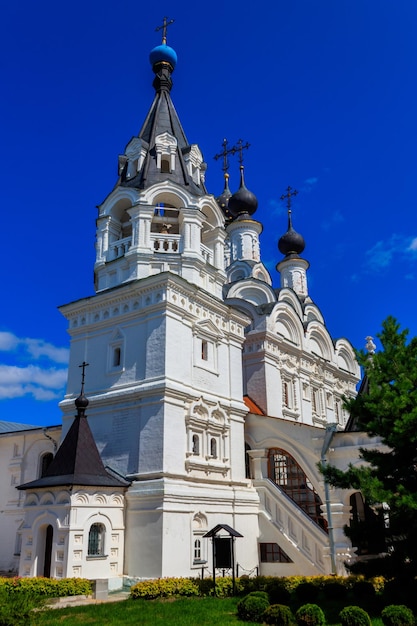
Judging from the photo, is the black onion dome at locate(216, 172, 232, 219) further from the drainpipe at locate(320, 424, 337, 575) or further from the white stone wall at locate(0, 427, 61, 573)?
the drainpipe at locate(320, 424, 337, 575)

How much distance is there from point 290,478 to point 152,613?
7974mm

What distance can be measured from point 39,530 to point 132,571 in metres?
2.22

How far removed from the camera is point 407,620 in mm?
8125

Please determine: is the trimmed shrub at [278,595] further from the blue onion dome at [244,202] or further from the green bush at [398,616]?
the blue onion dome at [244,202]

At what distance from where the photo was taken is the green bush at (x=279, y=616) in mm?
8641

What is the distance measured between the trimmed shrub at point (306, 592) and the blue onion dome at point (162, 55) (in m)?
16.6

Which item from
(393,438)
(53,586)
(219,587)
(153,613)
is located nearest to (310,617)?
(153,613)

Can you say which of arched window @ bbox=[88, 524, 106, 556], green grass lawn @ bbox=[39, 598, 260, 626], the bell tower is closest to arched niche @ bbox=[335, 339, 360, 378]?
the bell tower

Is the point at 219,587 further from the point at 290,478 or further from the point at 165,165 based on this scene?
the point at 165,165

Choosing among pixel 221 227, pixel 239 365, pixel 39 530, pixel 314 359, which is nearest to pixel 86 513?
pixel 39 530

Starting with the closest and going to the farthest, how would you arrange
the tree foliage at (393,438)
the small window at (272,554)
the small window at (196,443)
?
the tree foliage at (393,438)
the small window at (196,443)
the small window at (272,554)

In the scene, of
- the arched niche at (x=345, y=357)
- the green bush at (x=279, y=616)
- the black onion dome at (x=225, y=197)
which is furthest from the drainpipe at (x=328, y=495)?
the black onion dome at (x=225, y=197)

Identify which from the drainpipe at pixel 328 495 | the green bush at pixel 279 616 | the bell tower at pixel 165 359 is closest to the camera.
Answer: the green bush at pixel 279 616

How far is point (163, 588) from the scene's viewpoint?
1130 cm
